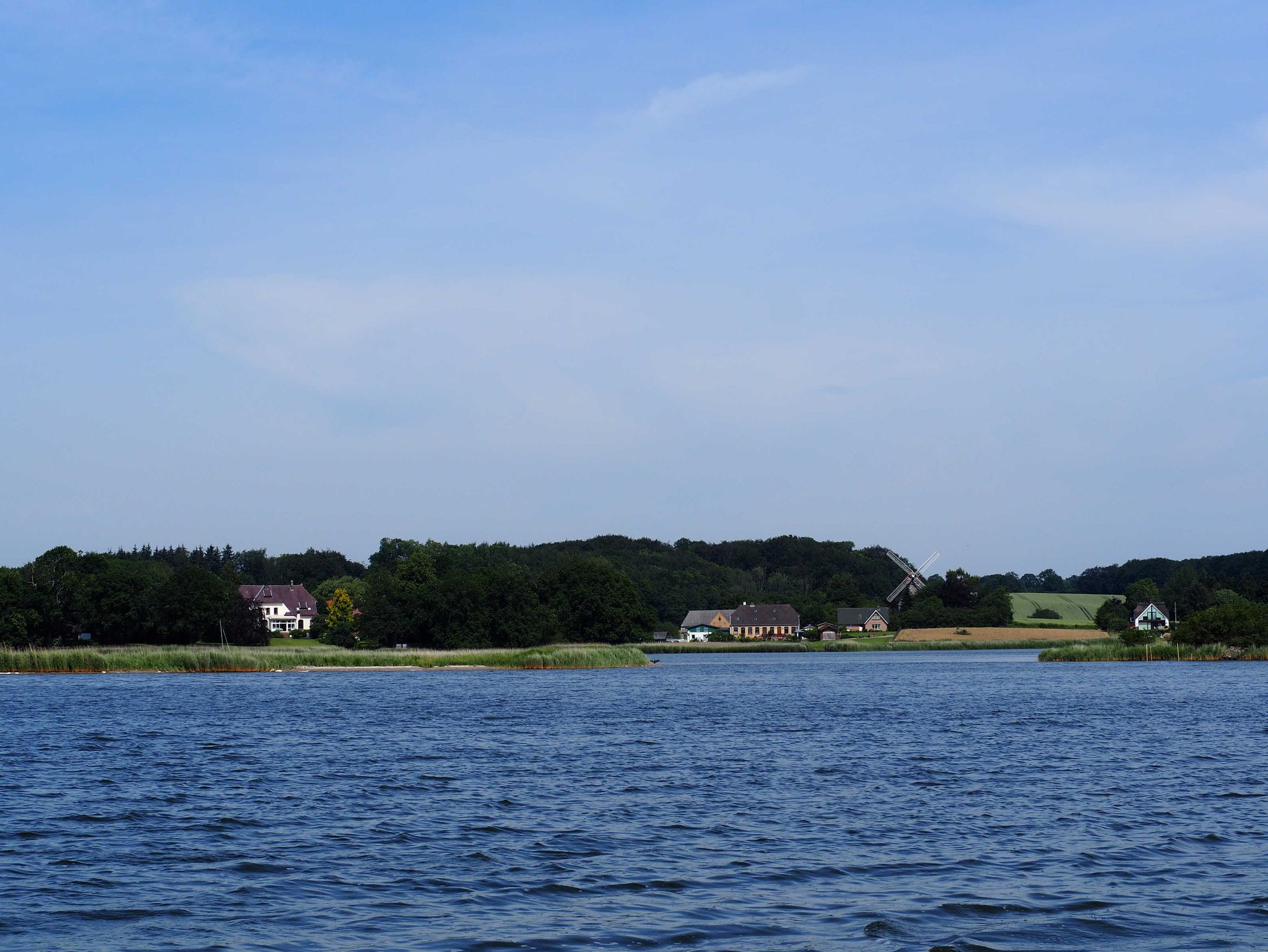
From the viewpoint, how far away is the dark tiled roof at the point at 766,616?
17738 centimetres

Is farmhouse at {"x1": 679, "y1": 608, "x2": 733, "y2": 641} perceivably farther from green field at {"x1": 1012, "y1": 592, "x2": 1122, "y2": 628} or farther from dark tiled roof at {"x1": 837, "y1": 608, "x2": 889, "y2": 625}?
green field at {"x1": 1012, "y1": 592, "x2": 1122, "y2": 628}

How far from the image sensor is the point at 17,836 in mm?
18969

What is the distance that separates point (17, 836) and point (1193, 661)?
80.3 meters

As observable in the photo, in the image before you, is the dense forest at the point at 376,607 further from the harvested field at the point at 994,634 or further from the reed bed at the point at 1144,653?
the harvested field at the point at 994,634

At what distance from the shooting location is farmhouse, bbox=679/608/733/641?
590 ft

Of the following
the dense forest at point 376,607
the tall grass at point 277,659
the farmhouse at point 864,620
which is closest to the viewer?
the tall grass at point 277,659

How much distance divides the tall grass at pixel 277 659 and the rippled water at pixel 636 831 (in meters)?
31.0

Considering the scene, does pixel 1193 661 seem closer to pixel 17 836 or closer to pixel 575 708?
pixel 575 708

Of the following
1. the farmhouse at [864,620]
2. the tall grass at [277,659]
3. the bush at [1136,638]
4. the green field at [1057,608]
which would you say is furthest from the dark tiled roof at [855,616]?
the tall grass at [277,659]

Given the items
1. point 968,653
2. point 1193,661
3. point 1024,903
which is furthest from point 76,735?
point 968,653

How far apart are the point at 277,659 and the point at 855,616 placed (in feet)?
371

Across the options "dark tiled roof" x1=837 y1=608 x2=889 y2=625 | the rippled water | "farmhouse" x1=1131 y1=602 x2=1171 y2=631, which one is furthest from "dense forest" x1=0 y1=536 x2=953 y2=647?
"dark tiled roof" x1=837 y1=608 x2=889 y2=625

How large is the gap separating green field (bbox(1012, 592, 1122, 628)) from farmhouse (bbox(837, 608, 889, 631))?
18185 millimetres

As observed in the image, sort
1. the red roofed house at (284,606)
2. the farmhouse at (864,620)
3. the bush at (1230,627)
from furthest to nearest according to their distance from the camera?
the farmhouse at (864,620), the red roofed house at (284,606), the bush at (1230,627)
